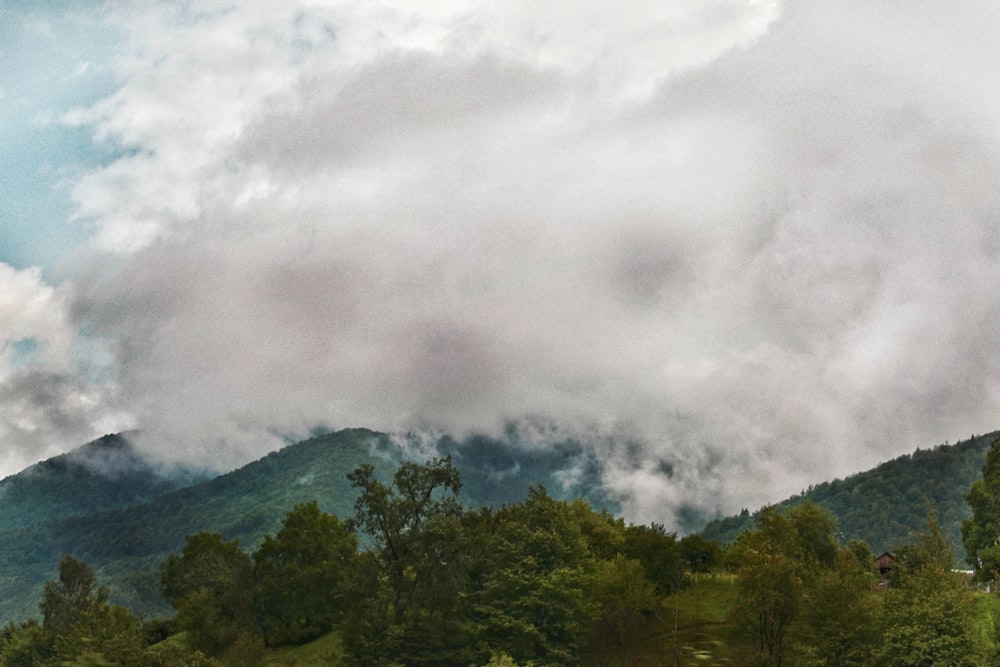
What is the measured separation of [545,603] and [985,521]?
60.6 m

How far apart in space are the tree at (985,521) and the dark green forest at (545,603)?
0.25 meters

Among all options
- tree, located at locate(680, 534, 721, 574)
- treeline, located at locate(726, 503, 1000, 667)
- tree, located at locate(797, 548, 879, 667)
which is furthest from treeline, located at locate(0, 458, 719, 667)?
tree, located at locate(797, 548, 879, 667)

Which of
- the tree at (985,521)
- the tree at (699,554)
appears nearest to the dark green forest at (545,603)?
the tree at (985,521)

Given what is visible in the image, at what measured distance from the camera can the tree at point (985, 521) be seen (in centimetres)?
9738

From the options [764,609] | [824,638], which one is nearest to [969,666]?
[824,638]

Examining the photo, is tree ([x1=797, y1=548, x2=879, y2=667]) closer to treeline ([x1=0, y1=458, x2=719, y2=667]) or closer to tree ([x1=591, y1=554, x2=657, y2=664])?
tree ([x1=591, y1=554, x2=657, y2=664])

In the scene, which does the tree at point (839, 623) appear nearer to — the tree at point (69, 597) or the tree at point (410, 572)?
the tree at point (410, 572)

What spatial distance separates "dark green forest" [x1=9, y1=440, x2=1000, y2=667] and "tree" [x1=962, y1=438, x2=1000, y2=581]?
0.83 feet

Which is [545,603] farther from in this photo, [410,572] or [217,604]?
[217,604]

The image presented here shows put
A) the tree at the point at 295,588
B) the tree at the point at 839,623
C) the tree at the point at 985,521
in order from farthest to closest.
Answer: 1. the tree at the point at 295,588
2. the tree at the point at 985,521
3. the tree at the point at 839,623

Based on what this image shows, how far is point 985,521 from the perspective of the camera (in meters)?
102

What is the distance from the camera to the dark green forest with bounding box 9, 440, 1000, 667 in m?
71.6

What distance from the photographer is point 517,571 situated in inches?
3196

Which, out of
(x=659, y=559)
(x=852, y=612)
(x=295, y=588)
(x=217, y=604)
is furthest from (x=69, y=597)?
(x=852, y=612)
